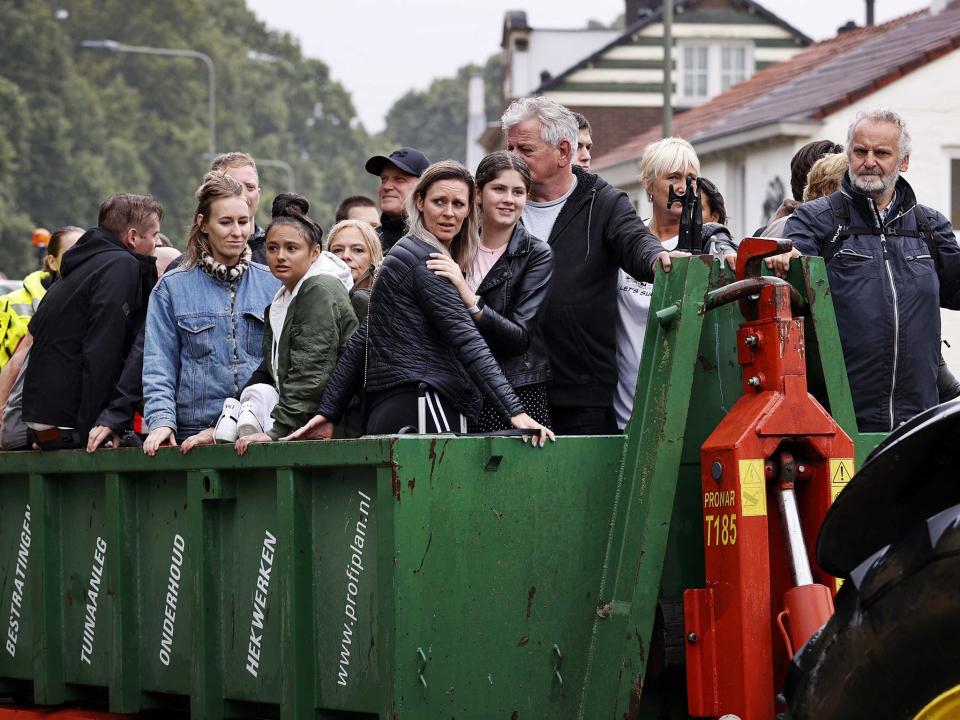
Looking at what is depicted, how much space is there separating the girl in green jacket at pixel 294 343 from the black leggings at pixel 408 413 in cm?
54

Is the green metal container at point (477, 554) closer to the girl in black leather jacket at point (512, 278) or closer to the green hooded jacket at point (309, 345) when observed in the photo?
the green hooded jacket at point (309, 345)

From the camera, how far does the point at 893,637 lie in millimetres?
3562

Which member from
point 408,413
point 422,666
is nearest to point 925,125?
point 408,413

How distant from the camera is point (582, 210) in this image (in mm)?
5996

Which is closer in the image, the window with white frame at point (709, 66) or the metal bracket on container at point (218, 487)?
the metal bracket on container at point (218, 487)

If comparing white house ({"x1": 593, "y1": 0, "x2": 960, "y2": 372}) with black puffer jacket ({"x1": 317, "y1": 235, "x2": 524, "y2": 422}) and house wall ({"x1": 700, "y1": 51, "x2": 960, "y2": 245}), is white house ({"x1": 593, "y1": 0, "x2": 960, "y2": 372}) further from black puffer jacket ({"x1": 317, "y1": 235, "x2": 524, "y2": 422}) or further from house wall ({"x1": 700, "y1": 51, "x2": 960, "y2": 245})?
black puffer jacket ({"x1": 317, "y1": 235, "x2": 524, "y2": 422})

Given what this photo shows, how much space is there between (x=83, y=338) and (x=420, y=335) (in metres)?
2.07

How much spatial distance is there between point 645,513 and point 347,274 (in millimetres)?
2107

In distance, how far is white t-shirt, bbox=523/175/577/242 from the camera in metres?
6.03

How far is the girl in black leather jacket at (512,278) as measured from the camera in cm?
552

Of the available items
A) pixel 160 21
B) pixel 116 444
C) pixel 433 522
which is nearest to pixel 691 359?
pixel 433 522

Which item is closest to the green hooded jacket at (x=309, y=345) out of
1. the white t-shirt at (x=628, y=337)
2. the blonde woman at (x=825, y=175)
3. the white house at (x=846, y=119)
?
the white t-shirt at (x=628, y=337)

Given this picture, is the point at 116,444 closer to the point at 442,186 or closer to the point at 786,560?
the point at 442,186

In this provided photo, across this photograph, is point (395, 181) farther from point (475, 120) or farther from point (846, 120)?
point (475, 120)
